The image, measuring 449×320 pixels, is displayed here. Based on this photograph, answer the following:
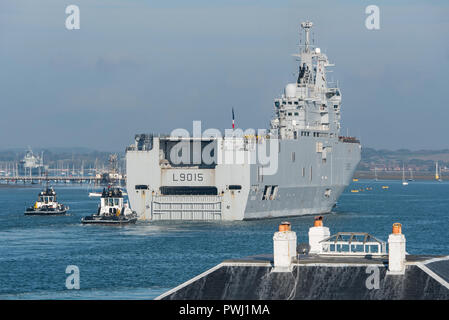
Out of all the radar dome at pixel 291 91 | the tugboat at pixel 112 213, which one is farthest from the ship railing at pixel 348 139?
the tugboat at pixel 112 213

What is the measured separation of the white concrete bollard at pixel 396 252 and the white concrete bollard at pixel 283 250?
282 cm

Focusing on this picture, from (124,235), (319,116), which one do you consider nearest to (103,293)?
(124,235)

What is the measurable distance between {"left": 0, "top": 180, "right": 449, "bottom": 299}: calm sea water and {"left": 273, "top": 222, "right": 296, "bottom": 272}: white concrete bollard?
66.3 ft

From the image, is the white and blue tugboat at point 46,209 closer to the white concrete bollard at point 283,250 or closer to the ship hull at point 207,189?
the ship hull at point 207,189

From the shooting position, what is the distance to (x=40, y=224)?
103438 millimetres

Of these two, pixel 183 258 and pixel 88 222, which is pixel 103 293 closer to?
pixel 183 258

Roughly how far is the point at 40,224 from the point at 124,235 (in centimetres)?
1769

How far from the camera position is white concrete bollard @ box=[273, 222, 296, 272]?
30.7 m

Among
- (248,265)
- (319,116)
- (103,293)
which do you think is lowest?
(103,293)

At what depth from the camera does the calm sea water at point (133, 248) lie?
56344mm

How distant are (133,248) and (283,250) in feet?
153

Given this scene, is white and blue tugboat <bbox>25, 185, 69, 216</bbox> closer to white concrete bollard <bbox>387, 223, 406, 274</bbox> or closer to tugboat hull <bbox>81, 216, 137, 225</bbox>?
A: tugboat hull <bbox>81, 216, 137, 225</bbox>

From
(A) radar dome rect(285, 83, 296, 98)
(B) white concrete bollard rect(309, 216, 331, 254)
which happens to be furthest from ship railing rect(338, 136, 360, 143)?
(B) white concrete bollard rect(309, 216, 331, 254)

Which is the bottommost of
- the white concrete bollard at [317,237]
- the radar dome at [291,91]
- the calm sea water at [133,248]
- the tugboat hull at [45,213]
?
the calm sea water at [133,248]
